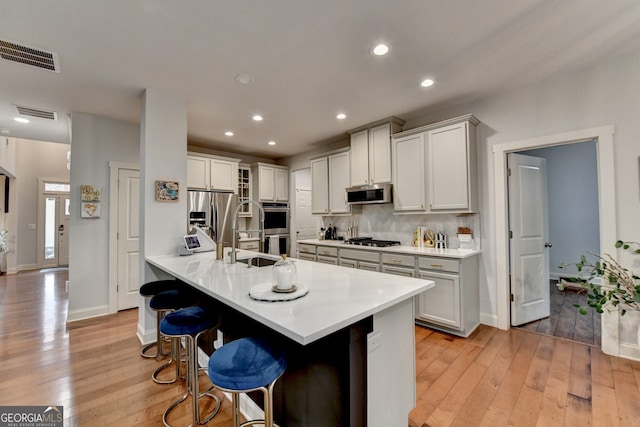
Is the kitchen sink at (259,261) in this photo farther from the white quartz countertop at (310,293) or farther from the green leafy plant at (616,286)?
the green leafy plant at (616,286)

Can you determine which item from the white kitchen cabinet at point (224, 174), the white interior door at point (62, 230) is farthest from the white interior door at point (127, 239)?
the white interior door at point (62, 230)

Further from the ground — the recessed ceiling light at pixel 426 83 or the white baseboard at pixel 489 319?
the recessed ceiling light at pixel 426 83

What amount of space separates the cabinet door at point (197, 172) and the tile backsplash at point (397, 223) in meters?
2.32

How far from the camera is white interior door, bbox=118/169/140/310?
12.5 feet

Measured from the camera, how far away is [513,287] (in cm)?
312

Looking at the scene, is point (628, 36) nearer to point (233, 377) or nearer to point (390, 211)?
point (390, 211)

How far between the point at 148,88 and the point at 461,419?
392 cm

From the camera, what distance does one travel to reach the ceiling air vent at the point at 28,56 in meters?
2.10

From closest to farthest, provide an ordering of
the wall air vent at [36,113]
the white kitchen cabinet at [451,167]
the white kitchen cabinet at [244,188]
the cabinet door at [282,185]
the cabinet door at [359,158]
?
the white kitchen cabinet at [451,167]
the wall air vent at [36,113]
the cabinet door at [359,158]
the white kitchen cabinet at [244,188]
the cabinet door at [282,185]

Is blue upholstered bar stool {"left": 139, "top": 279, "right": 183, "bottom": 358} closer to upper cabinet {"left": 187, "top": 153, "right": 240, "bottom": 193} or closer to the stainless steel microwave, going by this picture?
upper cabinet {"left": 187, "top": 153, "right": 240, "bottom": 193}

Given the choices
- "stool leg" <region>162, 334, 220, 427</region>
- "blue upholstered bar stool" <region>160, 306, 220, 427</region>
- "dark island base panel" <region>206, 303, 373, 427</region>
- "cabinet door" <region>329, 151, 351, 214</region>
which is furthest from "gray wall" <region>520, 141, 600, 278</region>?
"stool leg" <region>162, 334, 220, 427</region>

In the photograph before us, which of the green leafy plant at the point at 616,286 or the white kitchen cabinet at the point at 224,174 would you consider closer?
the green leafy plant at the point at 616,286

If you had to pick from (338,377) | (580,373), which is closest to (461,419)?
(338,377)

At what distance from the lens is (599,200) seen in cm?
255
